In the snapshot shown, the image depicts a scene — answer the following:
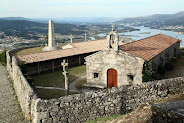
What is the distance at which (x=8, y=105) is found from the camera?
1423 cm

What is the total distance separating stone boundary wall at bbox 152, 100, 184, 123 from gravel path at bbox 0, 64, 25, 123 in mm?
9229

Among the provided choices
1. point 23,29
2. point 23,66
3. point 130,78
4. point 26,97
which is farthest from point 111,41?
point 23,29

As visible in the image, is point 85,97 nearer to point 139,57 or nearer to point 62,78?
point 139,57

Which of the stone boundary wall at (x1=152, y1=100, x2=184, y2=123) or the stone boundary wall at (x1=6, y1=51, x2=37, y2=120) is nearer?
the stone boundary wall at (x1=152, y1=100, x2=184, y2=123)

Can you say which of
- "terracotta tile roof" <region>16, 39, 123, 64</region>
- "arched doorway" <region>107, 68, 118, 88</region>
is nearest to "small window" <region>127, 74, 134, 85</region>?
"arched doorway" <region>107, 68, 118, 88</region>

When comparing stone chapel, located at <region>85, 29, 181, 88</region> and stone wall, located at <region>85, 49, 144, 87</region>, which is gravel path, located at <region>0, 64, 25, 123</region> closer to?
stone chapel, located at <region>85, 29, 181, 88</region>

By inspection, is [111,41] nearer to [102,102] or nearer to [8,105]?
[102,102]

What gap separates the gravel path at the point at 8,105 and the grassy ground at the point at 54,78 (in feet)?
8.58

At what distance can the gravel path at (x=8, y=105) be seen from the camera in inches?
478

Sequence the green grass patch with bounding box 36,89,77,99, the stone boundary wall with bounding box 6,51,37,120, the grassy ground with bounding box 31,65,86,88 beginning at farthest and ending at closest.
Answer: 1. the grassy ground with bounding box 31,65,86,88
2. the green grass patch with bounding box 36,89,77,99
3. the stone boundary wall with bounding box 6,51,37,120

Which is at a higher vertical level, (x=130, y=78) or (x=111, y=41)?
(x=111, y=41)

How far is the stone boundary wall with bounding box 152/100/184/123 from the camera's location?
4.33 m

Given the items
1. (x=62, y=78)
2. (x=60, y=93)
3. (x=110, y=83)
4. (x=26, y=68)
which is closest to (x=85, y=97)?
(x=60, y=93)

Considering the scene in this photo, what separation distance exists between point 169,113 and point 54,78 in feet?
56.2
